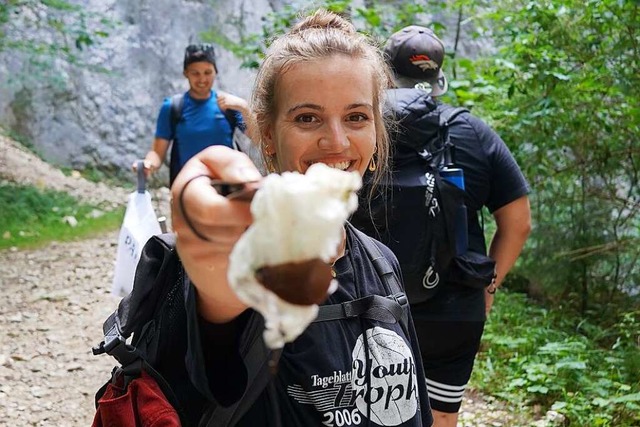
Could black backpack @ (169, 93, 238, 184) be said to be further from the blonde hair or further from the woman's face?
the woman's face

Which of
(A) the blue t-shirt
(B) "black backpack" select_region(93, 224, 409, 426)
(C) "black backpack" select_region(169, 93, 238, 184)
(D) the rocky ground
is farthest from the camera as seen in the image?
(C) "black backpack" select_region(169, 93, 238, 184)

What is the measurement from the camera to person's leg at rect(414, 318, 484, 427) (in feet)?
9.33

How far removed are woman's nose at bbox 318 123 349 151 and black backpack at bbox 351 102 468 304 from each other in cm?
103

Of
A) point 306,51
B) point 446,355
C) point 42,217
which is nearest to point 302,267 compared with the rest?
point 306,51

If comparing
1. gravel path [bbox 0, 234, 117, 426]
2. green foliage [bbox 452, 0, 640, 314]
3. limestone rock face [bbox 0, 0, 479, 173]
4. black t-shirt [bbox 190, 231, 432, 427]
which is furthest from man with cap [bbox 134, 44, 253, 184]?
limestone rock face [bbox 0, 0, 479, 173]

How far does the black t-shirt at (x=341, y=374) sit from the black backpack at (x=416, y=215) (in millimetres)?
1005

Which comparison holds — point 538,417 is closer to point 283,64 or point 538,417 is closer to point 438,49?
point 438,49

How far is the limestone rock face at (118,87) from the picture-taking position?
12.5 m

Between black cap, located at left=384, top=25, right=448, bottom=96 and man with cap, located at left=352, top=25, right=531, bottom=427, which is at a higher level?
black cap, located at left=384, top=25, right=448, bottom=96

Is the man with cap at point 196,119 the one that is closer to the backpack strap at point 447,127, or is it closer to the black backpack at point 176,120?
the black backpack at point 176,120

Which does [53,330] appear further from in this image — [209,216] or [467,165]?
[209,216]

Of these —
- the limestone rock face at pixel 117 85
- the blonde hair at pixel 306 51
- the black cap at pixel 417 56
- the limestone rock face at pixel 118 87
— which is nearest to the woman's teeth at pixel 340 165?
the blonde hair at pixel 306 51

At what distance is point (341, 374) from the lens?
1538 millimetres

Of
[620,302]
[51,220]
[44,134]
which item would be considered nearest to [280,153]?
[620,302]
